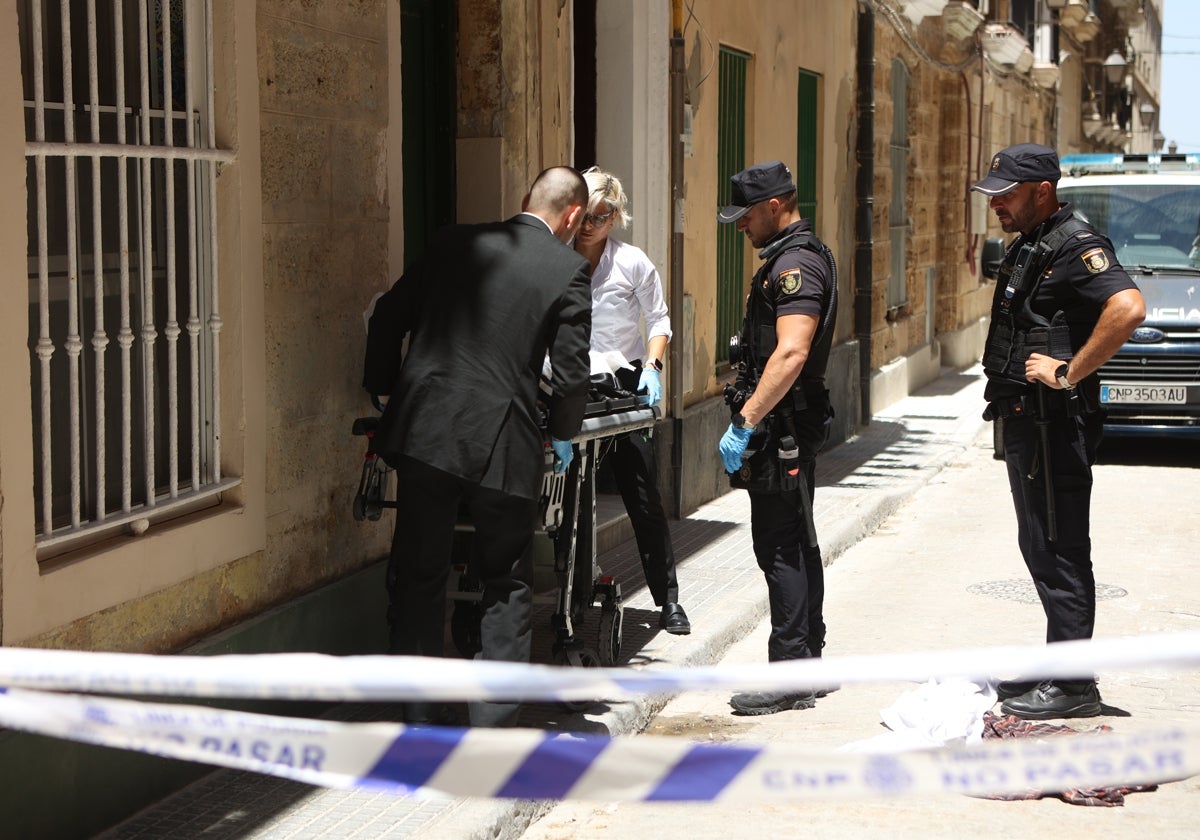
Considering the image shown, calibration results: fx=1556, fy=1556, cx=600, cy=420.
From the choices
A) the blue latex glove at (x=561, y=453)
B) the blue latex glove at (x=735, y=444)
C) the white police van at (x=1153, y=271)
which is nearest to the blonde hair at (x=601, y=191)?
the blue latex glove at (x=735, y=444)

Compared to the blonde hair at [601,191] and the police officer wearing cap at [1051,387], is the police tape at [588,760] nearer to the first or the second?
the police officer wearing cap at [1051,387]

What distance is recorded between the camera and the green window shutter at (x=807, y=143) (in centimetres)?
1248

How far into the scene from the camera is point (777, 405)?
5.59 meters

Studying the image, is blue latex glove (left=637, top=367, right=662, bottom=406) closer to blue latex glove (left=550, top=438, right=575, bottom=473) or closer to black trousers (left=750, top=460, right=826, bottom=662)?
black trousers (left=750, top=460, right=826, bottom=662)

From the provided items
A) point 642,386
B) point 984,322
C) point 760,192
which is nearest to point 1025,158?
point 760,192

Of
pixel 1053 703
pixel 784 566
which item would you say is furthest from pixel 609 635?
pixel 1053 703

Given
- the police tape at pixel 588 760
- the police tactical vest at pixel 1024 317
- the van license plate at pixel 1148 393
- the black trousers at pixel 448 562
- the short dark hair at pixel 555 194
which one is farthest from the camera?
the van license plate at pixel 1148 393

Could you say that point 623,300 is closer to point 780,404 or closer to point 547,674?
point 780,404

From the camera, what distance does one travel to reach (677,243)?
9.22 m

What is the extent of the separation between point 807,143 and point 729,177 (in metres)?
2.20

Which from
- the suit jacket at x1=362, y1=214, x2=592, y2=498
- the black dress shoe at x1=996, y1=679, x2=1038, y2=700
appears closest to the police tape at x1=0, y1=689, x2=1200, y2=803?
the suit jacket at x1=362, y1=214, x2=592, y2=498

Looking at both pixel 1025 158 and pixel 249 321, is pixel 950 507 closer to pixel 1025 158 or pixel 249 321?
pixel 1025 158

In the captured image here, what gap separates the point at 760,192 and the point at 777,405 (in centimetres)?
77

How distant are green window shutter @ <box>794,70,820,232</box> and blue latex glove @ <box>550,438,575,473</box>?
755cm
